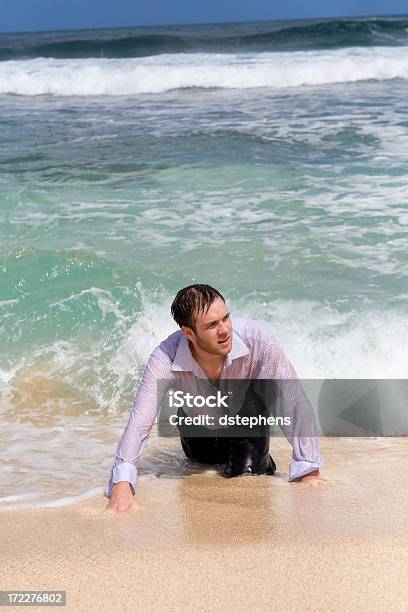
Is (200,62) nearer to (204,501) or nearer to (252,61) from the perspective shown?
(252,61)

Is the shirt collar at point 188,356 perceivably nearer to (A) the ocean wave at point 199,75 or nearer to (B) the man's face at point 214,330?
(B) the man's face at point 214,330

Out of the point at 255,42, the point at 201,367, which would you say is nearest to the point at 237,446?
the point at 201,367

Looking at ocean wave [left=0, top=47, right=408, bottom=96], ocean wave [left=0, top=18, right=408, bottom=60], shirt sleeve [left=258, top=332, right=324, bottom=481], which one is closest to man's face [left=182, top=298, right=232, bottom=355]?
shirt sleeve [left=258, top=332, right=324, bottom=481]

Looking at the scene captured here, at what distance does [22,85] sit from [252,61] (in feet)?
21.1

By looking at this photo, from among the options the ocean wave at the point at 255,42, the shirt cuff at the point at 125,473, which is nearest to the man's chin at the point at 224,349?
the shirt cuff at the point at 125,473

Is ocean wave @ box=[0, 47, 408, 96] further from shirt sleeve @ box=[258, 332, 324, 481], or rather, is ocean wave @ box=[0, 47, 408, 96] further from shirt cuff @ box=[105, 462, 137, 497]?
shirt cuff @ box=[105, 462, 137, 497]

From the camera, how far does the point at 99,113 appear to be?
16.2 meters

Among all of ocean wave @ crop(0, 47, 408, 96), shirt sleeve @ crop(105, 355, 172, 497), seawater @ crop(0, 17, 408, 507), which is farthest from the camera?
ocean wave @ crop(0, 47, 408, 96)

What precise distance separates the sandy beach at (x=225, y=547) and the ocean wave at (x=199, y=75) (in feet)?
56.8

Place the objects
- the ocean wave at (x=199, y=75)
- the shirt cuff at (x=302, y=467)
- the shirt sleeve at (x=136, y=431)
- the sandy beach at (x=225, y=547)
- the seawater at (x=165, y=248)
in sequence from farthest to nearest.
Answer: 1. the ocean wave at (x=199, y=75)
2. the seawater at (x=165, y=248)
3. the shirt cuff at (x=302, y=467)
4. the shirt sleeve at (x=136, y=431)
5. the sandy beach at (x=225, y=547)

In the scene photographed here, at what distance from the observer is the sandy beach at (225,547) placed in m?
2.65

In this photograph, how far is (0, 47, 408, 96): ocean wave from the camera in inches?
793

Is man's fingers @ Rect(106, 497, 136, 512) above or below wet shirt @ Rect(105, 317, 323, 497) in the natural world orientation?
below

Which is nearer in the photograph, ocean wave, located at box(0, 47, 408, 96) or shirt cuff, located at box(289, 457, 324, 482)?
shirt cuff, located at box(289, 457, 324, 482)
